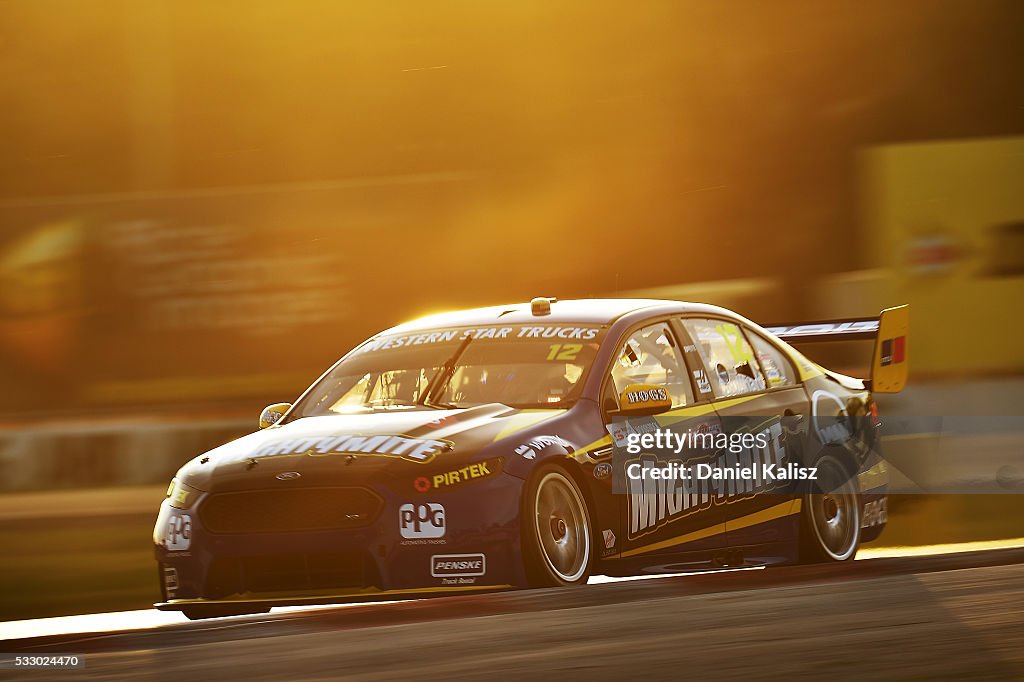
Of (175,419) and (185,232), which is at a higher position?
(185,232)

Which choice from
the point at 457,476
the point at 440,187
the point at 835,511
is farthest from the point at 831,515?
the point at 440,187

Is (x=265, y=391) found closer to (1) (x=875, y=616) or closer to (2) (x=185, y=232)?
(2) (x=185, y=232)

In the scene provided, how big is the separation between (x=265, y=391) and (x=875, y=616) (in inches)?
640

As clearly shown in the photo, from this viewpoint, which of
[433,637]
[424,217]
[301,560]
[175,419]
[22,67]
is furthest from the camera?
Answer: [22,67]

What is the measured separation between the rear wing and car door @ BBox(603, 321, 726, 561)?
110cm

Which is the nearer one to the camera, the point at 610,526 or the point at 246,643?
the point at 246,643

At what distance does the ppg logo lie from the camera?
5.84 m

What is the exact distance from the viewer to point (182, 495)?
6324 millimetres

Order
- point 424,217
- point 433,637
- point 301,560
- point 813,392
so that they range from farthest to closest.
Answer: point 424,217, point 813,392, point 301,560, point 433,637

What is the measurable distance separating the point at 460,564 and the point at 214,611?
3.17ft

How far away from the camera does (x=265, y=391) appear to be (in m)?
19.3

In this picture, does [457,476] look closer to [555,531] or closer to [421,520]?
[421,520]

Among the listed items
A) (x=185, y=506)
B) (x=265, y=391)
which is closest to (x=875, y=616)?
(x=185, y=506)

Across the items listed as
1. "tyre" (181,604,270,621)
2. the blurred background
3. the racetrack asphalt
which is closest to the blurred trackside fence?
the blurred background
